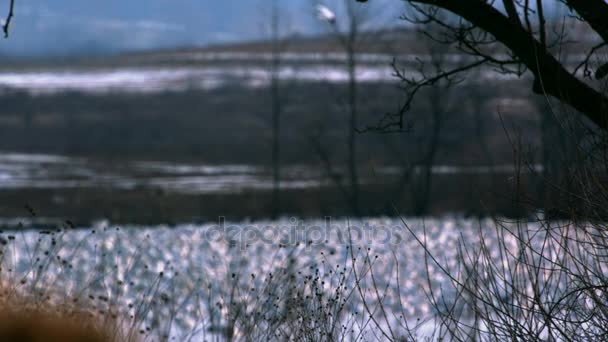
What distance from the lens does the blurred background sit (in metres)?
32.8

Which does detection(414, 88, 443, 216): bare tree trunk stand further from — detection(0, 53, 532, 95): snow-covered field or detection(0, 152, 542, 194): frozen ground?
detection(0, 53, 532, 95): snow-covered field

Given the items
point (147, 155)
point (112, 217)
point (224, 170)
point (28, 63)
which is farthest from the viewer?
point (28, 63)

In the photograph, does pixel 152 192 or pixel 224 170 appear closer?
pixel 152 192

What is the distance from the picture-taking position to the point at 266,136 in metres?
47.0

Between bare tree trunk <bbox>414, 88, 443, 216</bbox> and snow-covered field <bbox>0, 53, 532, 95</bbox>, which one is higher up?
snow-covered field <bbox>0, 53, 532, 95</bbox>

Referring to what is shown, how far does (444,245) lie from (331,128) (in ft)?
76.4

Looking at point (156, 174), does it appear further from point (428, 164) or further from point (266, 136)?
point (428, 164)

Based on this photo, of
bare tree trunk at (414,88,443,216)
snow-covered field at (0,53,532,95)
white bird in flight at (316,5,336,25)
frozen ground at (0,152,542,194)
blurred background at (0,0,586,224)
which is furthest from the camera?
snow-covered field at (0,53,532,95)

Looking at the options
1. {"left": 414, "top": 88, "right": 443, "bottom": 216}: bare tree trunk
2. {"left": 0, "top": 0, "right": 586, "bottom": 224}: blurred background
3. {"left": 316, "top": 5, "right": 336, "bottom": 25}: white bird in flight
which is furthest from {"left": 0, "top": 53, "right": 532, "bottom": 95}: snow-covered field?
{"left": 316, "top": 5, "right": 336, "bottom": 25}: white bird in flight

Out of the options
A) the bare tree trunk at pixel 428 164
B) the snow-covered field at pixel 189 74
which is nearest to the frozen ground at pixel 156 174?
the bare tree trunk at pixel 428 164

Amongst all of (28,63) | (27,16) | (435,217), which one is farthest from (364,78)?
(27,16)

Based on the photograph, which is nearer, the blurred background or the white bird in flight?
the white bird in flight

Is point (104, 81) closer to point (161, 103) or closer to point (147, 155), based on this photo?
point (161, 103)

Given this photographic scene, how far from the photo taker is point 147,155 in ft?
148
